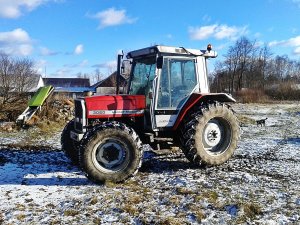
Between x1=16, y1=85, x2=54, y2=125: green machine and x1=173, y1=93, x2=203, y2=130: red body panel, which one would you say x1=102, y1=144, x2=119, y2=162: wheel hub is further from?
x1=16, y1=85, x2=54, y2=125: green machine

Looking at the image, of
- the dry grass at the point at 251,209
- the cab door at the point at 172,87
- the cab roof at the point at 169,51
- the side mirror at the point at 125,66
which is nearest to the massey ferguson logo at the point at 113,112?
the cab door at the point at 172,87

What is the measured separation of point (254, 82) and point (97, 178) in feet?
196

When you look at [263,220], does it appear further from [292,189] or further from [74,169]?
[74,169]

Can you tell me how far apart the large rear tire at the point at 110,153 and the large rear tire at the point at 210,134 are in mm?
1154

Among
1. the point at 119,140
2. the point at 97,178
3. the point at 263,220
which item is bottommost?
the point at 263,220

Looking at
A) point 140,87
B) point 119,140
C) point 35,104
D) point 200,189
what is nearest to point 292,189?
point 200,189

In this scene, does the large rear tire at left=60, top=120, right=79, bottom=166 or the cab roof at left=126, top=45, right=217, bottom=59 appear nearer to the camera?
the cab roof at left=126, top=45, right=217, bottom=59

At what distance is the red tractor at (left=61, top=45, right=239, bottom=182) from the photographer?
6566mm

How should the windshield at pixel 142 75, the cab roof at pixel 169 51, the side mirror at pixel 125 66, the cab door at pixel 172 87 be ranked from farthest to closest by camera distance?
the side mirror at pixel 125 66 → the windshield at pixel 142 75 → the cab door at pixel 172 87 → the cab roof at pixel 169 51

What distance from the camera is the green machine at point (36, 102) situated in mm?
13430

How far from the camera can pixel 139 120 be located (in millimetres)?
7512

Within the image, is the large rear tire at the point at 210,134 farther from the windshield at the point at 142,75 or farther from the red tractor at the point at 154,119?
the windshield at the point at 142,75

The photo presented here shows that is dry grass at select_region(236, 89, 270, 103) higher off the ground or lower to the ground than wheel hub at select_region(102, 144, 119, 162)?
higher

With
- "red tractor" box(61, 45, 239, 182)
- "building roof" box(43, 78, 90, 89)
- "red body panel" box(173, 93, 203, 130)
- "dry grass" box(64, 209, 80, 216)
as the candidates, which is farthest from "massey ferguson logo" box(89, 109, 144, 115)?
"building roof" box(43, 78, 90, 89)
